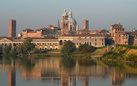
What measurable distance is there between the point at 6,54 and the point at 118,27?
28.7 meters

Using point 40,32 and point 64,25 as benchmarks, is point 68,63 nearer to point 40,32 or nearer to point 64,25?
point 40,32

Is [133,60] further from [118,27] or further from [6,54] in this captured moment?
[118,27]

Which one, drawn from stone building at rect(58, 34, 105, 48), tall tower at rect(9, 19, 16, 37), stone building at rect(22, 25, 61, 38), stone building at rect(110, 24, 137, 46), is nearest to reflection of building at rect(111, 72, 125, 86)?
stone building at rect(110, 24, 137, 46)

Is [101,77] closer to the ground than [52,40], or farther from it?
closer to the ground

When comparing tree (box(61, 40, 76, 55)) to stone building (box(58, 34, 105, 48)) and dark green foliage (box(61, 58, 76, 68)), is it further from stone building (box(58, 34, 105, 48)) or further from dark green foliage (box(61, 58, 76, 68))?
→ dark green foliage (box(61, 58, 76, 68))

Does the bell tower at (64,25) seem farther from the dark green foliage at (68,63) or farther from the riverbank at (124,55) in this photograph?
the dark green foliage at (68,63)

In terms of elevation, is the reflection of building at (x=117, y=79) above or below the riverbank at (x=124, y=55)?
below

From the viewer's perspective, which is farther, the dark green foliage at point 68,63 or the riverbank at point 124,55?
the riverbank at point 124,55

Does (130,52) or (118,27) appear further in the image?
(118,27)

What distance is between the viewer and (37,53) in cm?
7188

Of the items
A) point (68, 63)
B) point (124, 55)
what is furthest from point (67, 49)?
point (68, 63)

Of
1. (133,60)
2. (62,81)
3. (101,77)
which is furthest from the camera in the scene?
(133,60)

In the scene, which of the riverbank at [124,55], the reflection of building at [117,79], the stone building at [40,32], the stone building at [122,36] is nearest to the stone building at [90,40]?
the stone building at [122,36]

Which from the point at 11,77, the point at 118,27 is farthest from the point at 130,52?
the point at 118,27
